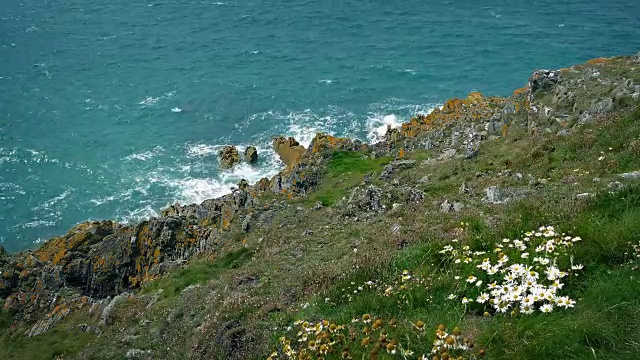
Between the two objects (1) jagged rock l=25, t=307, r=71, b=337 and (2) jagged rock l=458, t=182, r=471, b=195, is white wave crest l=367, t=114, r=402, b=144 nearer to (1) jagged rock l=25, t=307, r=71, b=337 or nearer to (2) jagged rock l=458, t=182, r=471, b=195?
(2) jagged rock l=458, t=182, r=471, b=195

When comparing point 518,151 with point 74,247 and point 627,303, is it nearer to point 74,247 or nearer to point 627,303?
point 627,303

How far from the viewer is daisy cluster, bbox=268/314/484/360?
6875 millimetres

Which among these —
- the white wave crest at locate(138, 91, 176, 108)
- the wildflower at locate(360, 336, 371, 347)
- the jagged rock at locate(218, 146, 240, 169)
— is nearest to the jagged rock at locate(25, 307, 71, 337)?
the jagged rock at locate(218, 146, 240, 169)

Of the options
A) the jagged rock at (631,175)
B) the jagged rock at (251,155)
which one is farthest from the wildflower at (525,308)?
the jagged rock at (251,155)

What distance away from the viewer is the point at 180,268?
28.9m

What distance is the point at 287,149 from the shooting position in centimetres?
5266

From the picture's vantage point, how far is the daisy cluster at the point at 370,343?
22.6 ft

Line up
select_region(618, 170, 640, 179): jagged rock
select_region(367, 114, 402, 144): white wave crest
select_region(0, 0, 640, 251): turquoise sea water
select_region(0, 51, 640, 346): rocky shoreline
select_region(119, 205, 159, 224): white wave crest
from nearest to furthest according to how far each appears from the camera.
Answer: select_region(618, 170, 640, 179): jagged rock, select_region(0, 51, 640, 346): rocky shoreline, select_region(119, 205, 159, 224): white wave crest, select_region(0, 0, 640, 251): turquoise sea water, select_region(367, 114, 402, 144): white wave crest

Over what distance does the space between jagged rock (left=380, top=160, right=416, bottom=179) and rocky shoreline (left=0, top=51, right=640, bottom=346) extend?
0.21ft

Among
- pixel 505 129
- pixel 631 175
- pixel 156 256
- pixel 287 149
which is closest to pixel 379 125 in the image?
pixel 287 149

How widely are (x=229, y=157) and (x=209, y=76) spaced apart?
63.4 feet

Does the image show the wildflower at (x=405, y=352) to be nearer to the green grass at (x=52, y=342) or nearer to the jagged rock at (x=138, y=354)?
the jagged rock at (x=138, y=354)

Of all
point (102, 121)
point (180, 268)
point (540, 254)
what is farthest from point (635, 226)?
point (102, 121)

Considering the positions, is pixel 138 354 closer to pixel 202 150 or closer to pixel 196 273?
pixel 196 273
